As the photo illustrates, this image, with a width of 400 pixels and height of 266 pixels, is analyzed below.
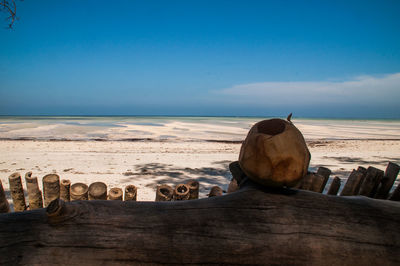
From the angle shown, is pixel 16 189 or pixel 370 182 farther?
pixel 16 189

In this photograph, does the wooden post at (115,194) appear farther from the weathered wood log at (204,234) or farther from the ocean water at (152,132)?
the ocean water at (152,132)

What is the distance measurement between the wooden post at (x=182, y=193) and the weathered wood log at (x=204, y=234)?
1.06m

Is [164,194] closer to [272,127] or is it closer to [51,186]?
[51,186]

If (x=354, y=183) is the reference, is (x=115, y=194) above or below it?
below

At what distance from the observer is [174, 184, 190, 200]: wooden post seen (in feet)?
7.47

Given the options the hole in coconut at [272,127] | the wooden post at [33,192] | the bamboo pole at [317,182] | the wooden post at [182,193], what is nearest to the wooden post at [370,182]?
the bamboo pole at [317,182]

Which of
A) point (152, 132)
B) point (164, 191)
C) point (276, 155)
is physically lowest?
point (152, 132)

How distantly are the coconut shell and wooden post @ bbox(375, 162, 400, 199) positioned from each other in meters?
1.75

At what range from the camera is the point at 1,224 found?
3.73ft

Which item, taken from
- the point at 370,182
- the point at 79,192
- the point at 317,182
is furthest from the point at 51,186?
the point at 370,182

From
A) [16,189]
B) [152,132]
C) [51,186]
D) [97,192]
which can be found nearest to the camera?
[97,192]

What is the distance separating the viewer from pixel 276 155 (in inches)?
47.5

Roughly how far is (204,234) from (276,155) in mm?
536

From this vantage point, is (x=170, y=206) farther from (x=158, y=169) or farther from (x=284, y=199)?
(x=158, y=169)
